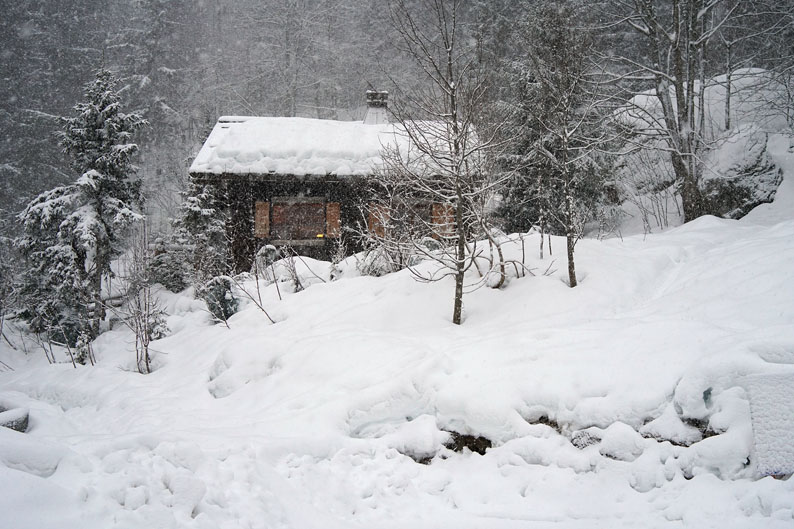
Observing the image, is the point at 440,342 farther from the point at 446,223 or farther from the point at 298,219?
the point at 298,219

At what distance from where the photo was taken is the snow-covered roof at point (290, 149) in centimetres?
1225

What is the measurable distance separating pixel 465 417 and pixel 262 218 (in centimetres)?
1054

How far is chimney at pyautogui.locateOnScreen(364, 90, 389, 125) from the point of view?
617 inches

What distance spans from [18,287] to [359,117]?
22966 mm

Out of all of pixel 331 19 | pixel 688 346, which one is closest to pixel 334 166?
pixel 688 346

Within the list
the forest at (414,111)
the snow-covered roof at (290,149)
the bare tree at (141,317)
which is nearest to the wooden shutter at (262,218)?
the forest at (414,111)

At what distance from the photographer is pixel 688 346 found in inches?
163

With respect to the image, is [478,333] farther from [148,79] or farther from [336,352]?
[148,79]

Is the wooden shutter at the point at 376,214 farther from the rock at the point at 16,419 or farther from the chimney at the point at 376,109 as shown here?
the rock at the point at 16,419

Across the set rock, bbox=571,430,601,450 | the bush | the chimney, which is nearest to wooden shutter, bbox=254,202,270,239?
the chimney

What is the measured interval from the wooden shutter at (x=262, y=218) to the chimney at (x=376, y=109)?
449 cm

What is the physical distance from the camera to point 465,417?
4.21 meters

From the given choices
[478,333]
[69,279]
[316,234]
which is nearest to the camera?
[478,333]

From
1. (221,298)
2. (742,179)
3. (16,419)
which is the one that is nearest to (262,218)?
(221,298)
